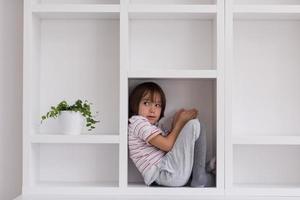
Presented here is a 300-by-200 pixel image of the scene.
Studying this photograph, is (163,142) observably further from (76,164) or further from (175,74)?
(76,164)

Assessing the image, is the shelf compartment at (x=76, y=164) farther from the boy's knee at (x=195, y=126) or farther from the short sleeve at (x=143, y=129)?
the boy's knee at (x=195, y=126)

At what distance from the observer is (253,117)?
2.22 meters

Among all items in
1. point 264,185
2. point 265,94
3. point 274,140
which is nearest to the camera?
point 274,140

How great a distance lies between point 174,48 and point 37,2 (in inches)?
24.5

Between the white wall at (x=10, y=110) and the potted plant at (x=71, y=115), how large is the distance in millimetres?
210

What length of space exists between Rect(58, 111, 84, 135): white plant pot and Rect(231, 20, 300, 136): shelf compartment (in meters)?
0.68

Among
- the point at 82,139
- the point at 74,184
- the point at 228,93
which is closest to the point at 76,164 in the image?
the point at 74,184

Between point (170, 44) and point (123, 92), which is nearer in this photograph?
point (123, 92)

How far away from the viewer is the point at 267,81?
2223 mm

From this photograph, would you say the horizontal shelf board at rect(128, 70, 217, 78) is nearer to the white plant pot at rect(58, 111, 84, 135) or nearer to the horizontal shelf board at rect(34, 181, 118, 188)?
the white plant pot at rect(58, 111, 84, 135)

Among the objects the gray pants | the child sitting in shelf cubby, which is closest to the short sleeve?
the child sitting in shelf cubby

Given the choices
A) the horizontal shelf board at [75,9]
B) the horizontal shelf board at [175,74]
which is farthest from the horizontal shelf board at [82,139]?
the horizontal shelf board at [75,9]

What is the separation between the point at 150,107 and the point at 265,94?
1.71 ft

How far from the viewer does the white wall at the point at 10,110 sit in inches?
87.7
